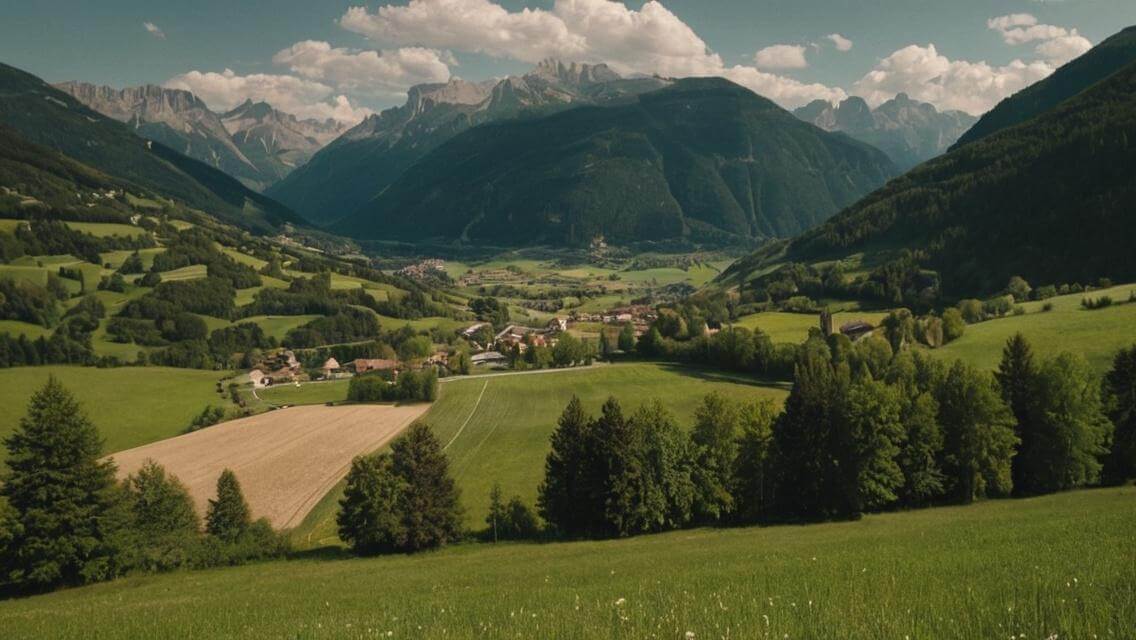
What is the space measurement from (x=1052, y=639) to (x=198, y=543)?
44.9 metres

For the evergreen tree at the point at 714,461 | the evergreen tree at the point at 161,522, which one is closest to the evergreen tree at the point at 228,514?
the evergreen tree at the point at 161,522

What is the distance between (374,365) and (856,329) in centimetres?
8489

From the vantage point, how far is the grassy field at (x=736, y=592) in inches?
305

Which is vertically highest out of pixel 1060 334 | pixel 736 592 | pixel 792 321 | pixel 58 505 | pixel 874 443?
pixel 792 321

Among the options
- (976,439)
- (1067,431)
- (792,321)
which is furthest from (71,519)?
(792,321)

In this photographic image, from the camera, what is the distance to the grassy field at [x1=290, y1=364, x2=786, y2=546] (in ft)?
187

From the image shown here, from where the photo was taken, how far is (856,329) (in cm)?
10325

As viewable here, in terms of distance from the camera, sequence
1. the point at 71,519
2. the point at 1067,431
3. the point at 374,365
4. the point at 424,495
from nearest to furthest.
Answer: the point at 71,519
the point at 1067,431
the point at 424,495
the point at 374,365

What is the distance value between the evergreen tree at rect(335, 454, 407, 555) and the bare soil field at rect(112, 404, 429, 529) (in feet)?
50.8

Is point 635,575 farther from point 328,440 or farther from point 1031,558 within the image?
point 328,440

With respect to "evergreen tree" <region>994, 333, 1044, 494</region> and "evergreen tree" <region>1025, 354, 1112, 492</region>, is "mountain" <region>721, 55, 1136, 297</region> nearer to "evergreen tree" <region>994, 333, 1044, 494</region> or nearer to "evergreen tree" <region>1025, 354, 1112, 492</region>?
"evergreen tree" <region>994, 333, 1044, 494</region>

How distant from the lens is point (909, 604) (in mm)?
8812

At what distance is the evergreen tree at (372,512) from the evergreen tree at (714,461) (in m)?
18.9

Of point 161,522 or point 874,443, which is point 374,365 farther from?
point 874,443
